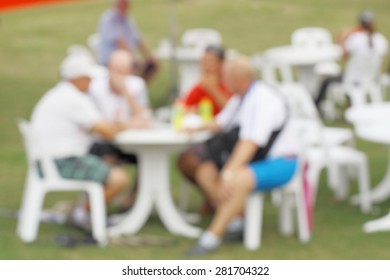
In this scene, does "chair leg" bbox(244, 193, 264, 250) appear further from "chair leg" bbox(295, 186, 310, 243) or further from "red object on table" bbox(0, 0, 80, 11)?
"red object on table" bbox(0, 0, 80, 11)

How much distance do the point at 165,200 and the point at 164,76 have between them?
1051 centimetres

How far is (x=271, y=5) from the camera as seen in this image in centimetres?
2527

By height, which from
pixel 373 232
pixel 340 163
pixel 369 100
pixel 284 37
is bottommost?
pixel 373 232

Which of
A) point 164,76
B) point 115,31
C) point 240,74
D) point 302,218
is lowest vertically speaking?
point 302,218

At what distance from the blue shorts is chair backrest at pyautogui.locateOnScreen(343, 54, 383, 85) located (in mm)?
6166

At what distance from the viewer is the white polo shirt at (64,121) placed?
287 inches

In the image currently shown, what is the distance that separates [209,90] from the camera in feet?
26.6

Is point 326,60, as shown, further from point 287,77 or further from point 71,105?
point 71,105

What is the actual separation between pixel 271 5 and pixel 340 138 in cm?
1675

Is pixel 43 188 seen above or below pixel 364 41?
below

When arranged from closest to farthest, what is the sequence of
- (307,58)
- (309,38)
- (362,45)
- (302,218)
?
1. (302,218)
2. (362,45)
3. (307,58)
4. (309,38)

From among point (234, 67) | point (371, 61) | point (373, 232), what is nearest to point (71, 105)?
point (234, 67)

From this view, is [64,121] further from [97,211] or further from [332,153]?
[332,153]

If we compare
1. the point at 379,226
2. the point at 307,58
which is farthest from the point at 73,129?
the point at 307,58
